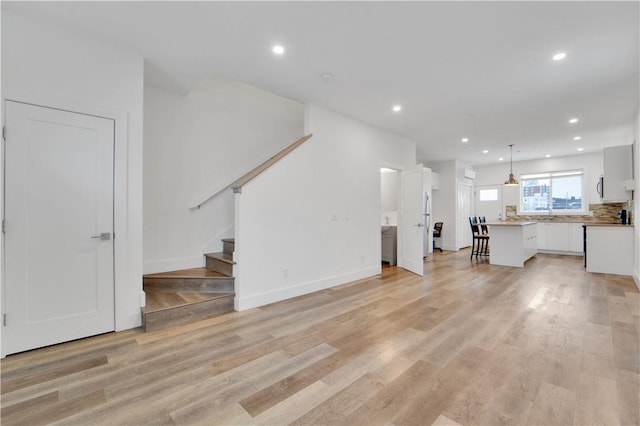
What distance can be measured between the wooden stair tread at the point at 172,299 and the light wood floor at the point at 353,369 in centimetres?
26

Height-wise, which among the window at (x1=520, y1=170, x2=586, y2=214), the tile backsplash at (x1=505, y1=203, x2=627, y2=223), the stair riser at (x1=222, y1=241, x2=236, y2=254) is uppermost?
the window at (x1=520, y1=170, x2=586, y2=214)

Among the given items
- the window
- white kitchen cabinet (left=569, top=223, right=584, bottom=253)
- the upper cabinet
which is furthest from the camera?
the window

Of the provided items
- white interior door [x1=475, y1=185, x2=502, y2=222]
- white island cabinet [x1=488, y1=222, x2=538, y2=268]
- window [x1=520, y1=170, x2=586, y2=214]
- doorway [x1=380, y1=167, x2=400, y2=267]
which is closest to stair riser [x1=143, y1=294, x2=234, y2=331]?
doorway [x1=380, y1=167, x2=400, y2=267]

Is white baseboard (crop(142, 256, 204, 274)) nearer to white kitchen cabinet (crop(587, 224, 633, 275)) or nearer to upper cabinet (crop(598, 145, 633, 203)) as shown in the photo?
white kitchen cabinet (crop(587, 224, 633, 275))

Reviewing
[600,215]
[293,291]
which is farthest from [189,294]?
[600,215]

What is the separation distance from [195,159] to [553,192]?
10021 millimetres

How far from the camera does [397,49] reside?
2.89m

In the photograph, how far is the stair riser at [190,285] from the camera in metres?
3.55

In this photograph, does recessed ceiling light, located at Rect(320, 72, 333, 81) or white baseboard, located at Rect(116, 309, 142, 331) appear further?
recessed ceiling light, located at Rect(320, 72, 333, 81)

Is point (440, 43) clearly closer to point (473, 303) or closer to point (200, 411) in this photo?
point (473, 303)

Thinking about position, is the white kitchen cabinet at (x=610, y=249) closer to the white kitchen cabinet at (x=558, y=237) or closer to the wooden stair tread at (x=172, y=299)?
the white kitchen cabinet at (x=558, y=237)

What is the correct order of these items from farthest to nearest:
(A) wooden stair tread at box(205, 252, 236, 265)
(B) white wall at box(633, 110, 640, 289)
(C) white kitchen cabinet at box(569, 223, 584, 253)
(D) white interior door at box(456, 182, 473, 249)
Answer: (D) white interior door at box(456, 182, 473, 249), (C) white kitchen cabinet at box(569, 223, 584, 253), (B) white wall at box(633, 110, 640, 289), (A) wooden stair tread at box(205, 252, 236, 265)

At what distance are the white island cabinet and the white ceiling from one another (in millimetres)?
2484

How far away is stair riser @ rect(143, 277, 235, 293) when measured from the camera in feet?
11.6
